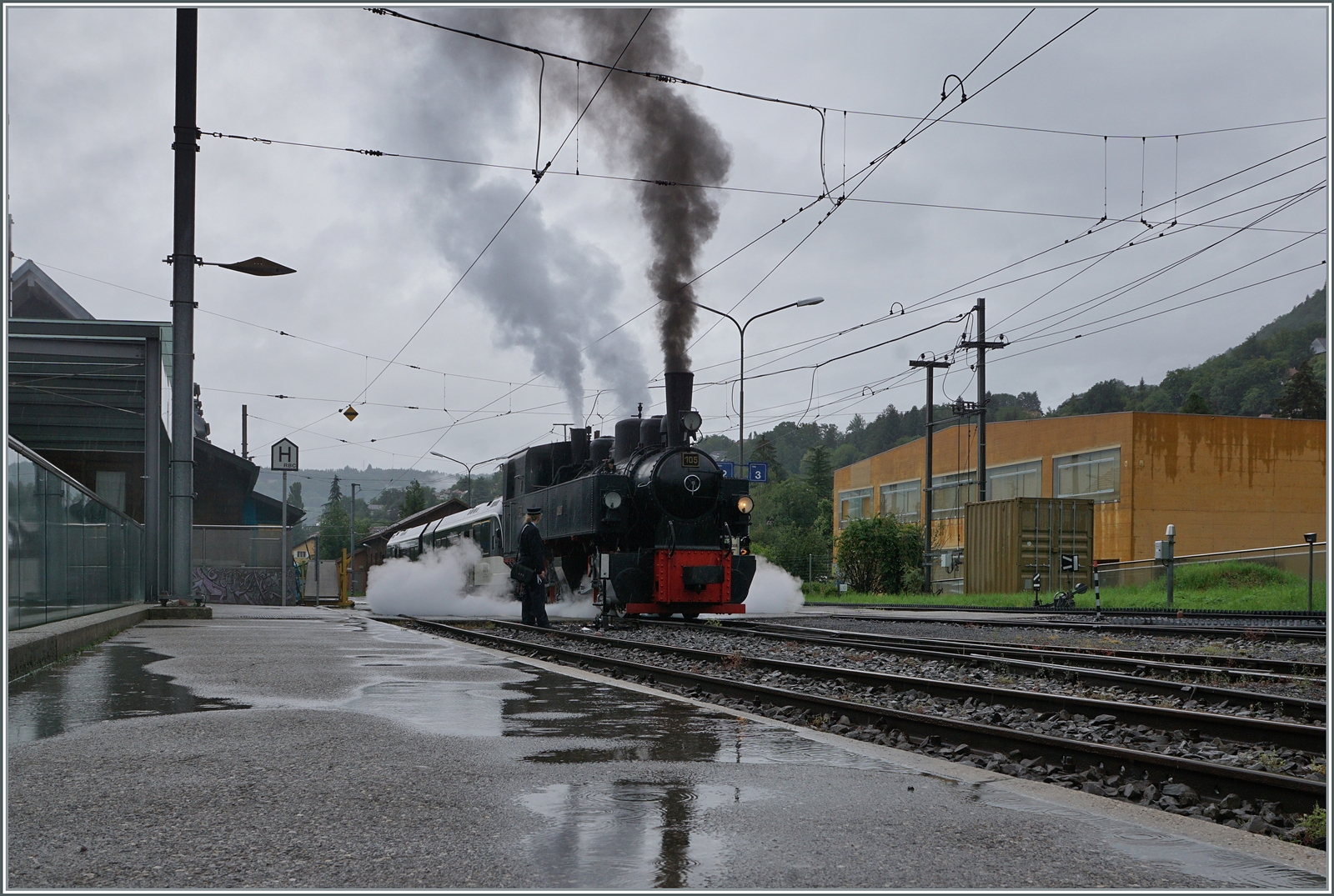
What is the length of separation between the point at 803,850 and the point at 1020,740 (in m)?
3.10

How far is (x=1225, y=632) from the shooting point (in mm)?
15055

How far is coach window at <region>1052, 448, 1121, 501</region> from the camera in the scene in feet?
144

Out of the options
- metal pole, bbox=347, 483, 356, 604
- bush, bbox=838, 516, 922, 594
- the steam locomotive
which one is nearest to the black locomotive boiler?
the steam locomotive

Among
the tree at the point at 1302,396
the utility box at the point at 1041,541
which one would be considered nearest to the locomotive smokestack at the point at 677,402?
the utility box at the point at 1041,541

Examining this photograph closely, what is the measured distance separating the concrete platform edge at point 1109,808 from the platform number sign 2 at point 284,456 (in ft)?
83.1

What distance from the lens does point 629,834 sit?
168 inches

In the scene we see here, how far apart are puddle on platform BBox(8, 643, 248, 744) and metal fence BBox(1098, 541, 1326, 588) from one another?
69.9ft

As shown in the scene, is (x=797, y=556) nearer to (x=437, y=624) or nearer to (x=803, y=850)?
(x=437, y=624)

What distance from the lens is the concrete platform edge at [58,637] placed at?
8.89m

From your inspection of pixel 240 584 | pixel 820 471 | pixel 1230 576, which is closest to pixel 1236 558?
pixel 1230 576

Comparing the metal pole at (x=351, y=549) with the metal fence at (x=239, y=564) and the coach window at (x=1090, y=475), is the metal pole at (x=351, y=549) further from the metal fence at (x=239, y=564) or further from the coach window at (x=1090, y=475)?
the coach window at (x=1090, y=475)

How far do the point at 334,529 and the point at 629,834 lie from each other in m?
133

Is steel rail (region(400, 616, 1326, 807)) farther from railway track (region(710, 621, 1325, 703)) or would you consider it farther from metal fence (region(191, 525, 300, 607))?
metal fence (region(191, 525, 300, 607))

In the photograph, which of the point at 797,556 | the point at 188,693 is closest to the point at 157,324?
the point at 188,693
